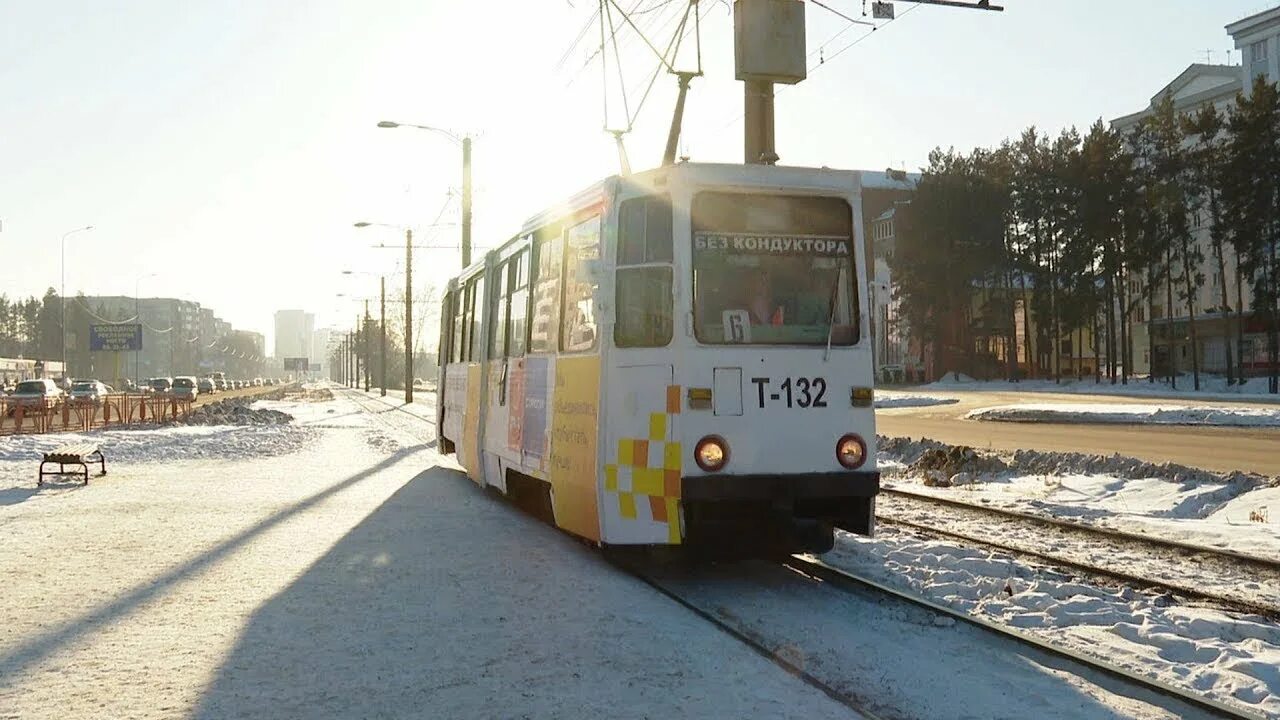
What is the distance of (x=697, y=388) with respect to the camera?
8047 mm

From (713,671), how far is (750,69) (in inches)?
535

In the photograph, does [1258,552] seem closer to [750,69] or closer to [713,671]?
[713,671]

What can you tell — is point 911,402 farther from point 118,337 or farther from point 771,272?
point 118,337

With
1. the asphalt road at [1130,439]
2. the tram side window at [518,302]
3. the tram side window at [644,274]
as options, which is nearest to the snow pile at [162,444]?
the tram side window at [518,302]

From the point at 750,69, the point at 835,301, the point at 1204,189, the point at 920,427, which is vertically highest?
the point at 1204,189

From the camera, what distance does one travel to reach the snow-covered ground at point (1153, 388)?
45.8 m

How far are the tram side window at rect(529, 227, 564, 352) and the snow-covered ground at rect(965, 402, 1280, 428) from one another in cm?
2203

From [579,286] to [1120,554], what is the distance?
17.5 ft

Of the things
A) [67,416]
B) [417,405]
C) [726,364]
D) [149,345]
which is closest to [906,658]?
[726,364]

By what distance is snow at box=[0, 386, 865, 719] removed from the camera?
17.2ft

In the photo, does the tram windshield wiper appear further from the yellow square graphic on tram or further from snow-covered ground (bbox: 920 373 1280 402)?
snow-covered ground (bbox: 920 373 1280 402)

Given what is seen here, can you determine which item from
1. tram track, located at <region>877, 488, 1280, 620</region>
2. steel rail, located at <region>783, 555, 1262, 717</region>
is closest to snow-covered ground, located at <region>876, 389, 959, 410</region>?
tram track, located at <region>877, 488, 1280, 620</region>

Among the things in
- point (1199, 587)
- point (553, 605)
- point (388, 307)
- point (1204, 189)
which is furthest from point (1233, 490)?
point (388, 307)

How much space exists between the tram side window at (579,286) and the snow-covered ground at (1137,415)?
22.5 metres
